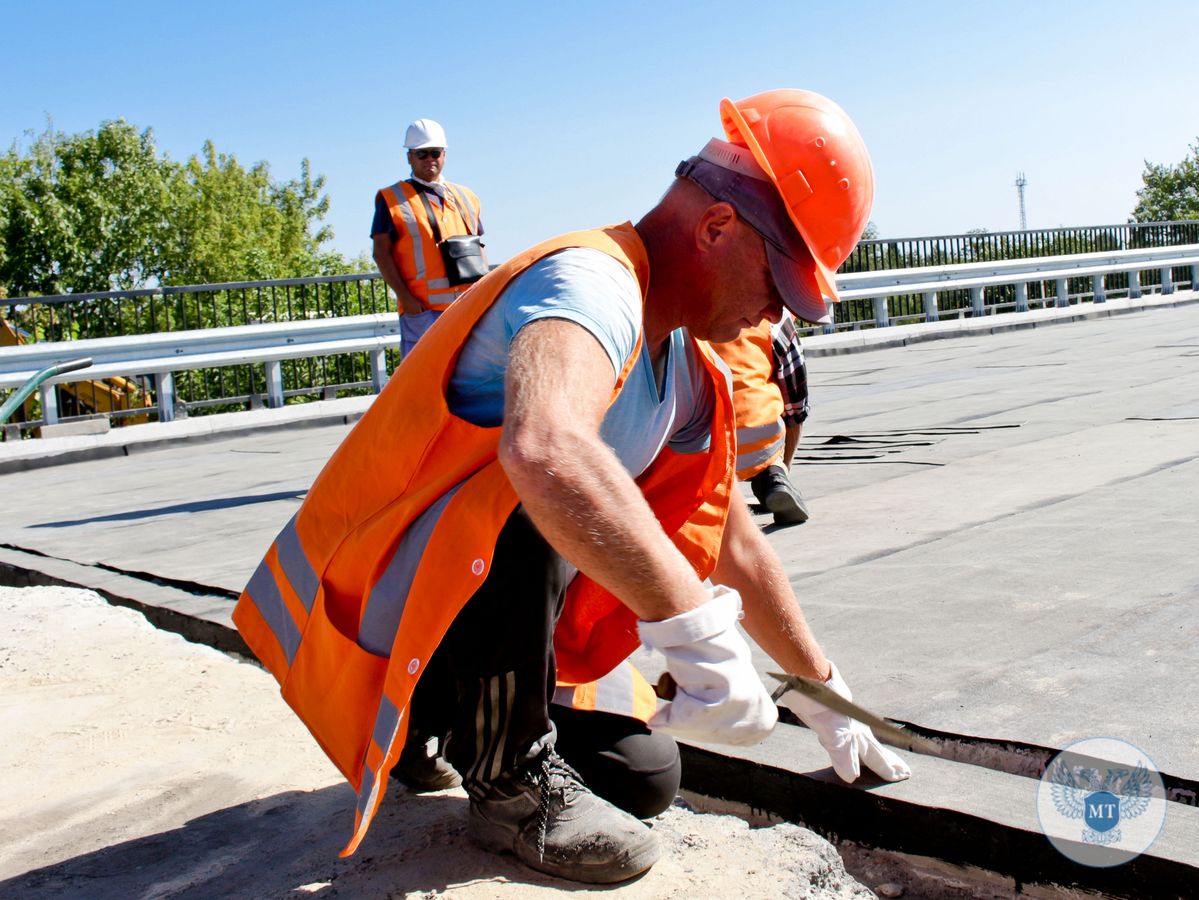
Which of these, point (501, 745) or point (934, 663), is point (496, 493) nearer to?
point (501, 745)

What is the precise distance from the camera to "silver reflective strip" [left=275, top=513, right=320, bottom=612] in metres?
2.49

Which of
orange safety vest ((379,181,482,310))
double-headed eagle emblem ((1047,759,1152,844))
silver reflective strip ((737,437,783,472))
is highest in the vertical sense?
orange safety vest ((379,181,482,310))

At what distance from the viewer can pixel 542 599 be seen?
2.38m

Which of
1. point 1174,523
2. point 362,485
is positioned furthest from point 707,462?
point 1174,523

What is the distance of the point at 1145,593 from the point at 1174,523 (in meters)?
1.04

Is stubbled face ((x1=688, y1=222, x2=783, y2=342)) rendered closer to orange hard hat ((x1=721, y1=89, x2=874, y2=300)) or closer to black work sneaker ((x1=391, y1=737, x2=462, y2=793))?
orange hard hat ((x1=721, y1=89, x2=874, y2=300))

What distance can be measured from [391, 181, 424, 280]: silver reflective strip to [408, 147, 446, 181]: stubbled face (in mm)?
178

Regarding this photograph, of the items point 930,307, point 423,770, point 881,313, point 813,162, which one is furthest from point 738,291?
point 930,307

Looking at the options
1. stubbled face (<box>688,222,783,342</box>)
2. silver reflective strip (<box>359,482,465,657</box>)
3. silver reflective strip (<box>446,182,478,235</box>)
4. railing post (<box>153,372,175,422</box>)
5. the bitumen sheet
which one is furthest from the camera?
railing post (<box>153,372,175,422</box>)

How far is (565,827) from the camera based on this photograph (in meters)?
2.39

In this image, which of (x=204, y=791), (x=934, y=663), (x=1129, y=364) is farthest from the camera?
(x=1129, y=364)

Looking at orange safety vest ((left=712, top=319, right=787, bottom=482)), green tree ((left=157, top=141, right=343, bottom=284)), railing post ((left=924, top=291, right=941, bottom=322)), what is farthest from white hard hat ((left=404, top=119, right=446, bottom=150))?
green tree ((left=157, top=141, right=343, bottom=284))

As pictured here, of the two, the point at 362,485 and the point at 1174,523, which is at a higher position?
the point at 362,485

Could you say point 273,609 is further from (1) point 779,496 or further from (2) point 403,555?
(1) point 779,496
